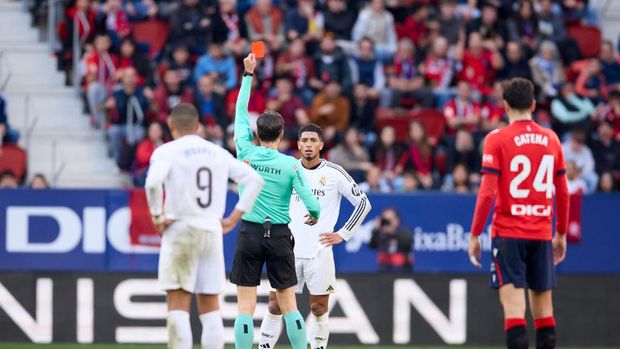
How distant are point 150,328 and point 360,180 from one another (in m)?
4.42

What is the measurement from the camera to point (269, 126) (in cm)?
1161

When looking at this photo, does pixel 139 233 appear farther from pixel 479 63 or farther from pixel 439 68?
pixel 479 63

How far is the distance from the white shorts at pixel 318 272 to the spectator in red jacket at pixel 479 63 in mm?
9918

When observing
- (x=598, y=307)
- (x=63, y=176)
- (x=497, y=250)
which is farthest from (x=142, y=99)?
(x=497, y=250)

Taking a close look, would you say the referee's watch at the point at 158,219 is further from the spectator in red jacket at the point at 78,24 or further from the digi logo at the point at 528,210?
Answer: the spectator in red jacket at the point at 78,24

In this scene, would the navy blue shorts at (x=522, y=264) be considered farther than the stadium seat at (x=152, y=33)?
No

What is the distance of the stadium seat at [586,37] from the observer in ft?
78.6

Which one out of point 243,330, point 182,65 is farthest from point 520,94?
point 182,65

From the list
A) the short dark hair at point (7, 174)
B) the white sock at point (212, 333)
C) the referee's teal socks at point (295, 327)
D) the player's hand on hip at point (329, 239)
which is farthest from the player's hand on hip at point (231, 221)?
the short dark hair at point (7, 174)

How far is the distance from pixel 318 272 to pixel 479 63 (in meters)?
10.6

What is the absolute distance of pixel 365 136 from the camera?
20672mm

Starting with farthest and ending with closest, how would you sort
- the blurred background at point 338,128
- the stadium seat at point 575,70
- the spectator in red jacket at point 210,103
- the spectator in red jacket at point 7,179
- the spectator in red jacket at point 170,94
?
1. the stadium seat at point 575,70
2. the spectator in red jacket at point 170,94
3. the spectator in red jacket at point 210,103
4. the spectator in red jacket at point 7,179
5. the blurred background at point 338,128

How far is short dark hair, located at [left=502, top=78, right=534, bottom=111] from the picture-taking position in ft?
35.0

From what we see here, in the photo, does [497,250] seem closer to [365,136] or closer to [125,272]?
[125,272]
